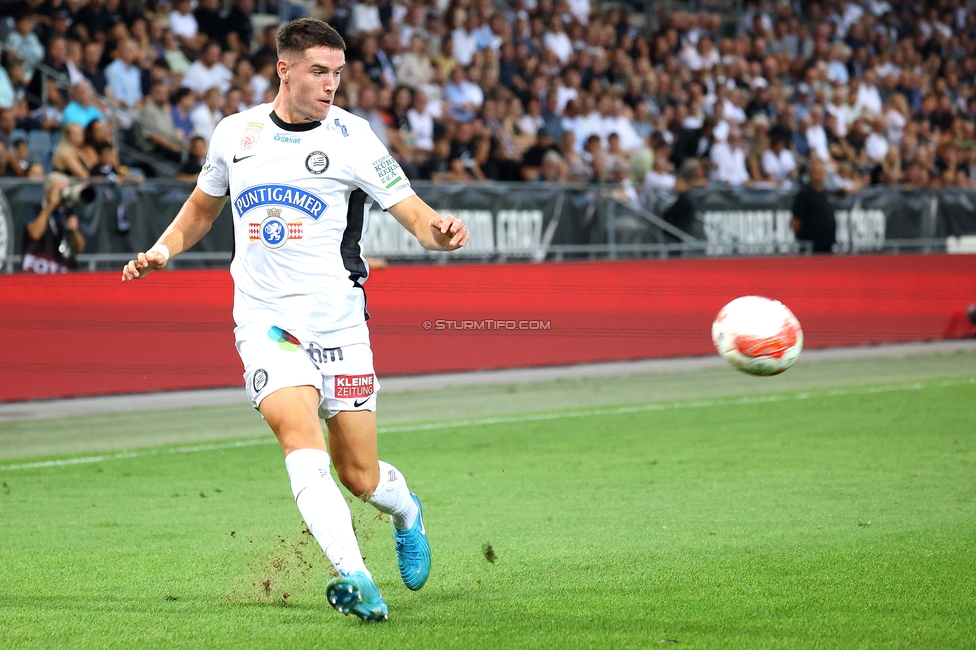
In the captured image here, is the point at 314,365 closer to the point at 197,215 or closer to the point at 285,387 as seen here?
the point at 285,387

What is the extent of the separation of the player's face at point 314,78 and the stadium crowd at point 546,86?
8.90m

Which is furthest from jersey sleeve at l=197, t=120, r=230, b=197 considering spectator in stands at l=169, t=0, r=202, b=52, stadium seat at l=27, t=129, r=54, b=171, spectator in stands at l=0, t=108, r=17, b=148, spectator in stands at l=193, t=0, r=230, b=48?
spectator in stands at l=193, t=0, r=230, b=48

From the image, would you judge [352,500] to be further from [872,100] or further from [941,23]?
[941,23]

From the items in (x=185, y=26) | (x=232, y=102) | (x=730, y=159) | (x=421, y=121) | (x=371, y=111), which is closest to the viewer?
(x=232, y=102)

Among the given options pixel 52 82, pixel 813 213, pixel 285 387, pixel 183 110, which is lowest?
pixel 285 387

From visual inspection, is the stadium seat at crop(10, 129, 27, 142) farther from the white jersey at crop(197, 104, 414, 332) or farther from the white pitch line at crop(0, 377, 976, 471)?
the white jersey at crop(197, 104, 414, 332)

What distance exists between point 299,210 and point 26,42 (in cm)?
1178

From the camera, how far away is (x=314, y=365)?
205 inches

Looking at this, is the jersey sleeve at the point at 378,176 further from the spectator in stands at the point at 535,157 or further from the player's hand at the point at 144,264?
the spectator in stands at the point at 535,157

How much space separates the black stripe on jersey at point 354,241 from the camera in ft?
17.5

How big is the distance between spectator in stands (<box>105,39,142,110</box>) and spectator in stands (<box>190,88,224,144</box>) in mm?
713

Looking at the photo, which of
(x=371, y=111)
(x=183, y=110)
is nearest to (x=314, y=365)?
(x=183, y=110)

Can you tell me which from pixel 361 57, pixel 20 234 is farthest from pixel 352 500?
pixel 361 57

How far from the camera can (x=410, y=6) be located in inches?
787
